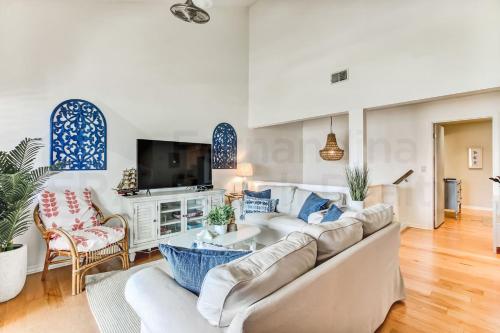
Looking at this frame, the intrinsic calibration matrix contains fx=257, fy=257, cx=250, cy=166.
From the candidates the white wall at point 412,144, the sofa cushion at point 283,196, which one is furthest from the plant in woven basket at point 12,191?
the white wall at point 412,144

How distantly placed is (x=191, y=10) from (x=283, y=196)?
2.83 meters

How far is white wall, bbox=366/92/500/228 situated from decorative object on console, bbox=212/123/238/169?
9.37ft

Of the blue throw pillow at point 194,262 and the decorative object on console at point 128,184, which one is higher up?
the decorative object on console at point 128,184

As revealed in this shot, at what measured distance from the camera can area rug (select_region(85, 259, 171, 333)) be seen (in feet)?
6.38

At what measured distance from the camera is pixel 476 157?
21.1 feet

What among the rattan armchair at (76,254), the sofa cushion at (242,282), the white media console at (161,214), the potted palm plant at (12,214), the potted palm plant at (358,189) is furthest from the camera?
the potted palm plant at (358,189)

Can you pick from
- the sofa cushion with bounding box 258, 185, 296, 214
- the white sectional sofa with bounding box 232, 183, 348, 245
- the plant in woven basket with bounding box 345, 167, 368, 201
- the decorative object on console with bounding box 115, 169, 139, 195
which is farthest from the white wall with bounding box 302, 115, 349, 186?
the decorative object on console with bounding box 115, 169, 139, 195

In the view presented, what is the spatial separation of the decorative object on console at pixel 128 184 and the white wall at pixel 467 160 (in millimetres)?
7284

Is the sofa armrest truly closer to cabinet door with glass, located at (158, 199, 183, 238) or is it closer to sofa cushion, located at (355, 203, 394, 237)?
sofa cushion, located at (355, 203, 394, 237)

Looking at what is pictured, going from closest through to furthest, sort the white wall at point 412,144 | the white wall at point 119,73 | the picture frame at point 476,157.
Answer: the white wall at point 119,73 < the white wall at point 412,144 < the picture frame at point 476,157

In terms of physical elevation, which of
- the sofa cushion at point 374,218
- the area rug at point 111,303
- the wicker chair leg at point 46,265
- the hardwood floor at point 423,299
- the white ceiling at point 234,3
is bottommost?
the hardwood floor at point 423,299

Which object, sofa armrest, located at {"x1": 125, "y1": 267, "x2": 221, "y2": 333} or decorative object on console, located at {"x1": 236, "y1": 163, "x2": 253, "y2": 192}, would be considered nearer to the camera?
sofa armrest, located at {"x1": 125, "y1": 267, "x2": 221, "y2": 333}

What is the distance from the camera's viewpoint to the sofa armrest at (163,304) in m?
1.02

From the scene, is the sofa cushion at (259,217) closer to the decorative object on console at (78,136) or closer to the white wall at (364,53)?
the white wall at (364,53)
